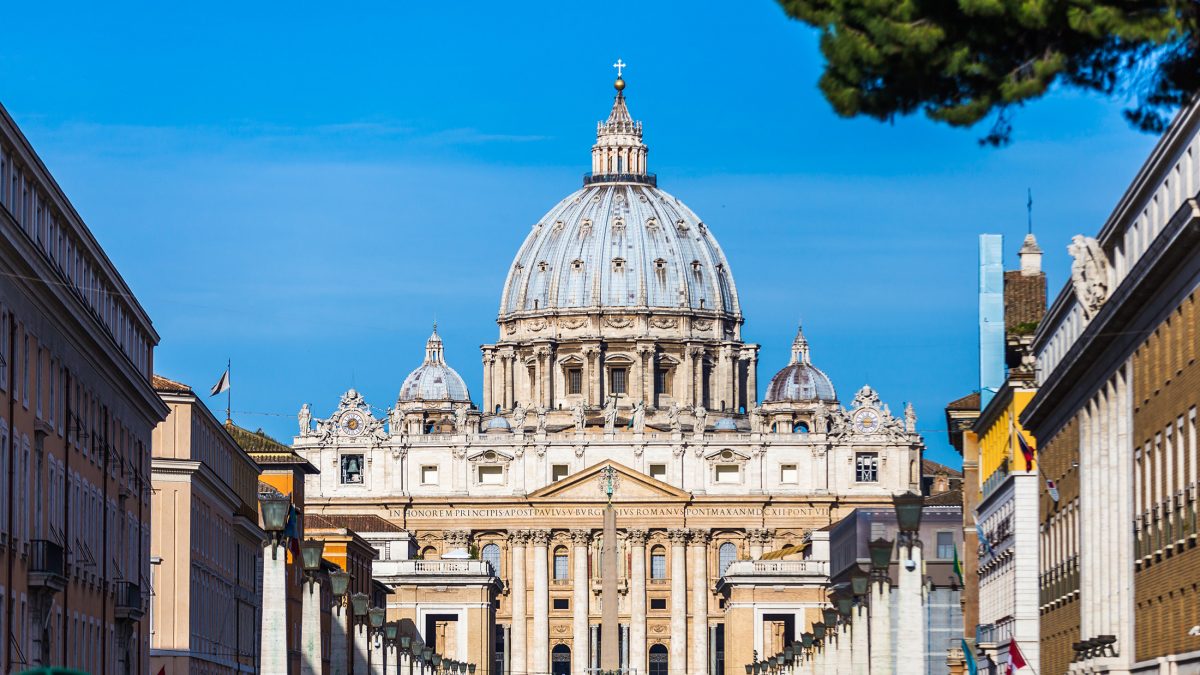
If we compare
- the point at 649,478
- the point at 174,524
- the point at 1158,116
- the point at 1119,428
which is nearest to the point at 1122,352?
the point at 1119,428

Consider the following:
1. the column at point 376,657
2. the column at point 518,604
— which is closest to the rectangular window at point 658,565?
the column at point 518,604

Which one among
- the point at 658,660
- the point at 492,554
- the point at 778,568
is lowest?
the point at 658,660

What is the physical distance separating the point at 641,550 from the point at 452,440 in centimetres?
1449

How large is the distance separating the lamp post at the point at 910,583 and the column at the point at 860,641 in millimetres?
10277

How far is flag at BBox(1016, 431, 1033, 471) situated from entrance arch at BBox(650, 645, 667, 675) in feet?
417

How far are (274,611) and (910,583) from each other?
8.46 metres

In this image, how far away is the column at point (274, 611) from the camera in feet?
130

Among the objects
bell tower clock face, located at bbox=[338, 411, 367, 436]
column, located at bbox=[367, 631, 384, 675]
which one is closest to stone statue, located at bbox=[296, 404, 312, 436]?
bell tower clock face, located at bbox=[338, 411, 367, 436]

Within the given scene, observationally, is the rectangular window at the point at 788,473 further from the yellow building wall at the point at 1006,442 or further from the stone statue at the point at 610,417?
the yellow building wall at the point at 1006,442

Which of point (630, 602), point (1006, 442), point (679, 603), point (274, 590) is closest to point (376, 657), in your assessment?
point (1006, 442)

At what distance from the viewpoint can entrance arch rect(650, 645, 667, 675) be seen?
7485 inches

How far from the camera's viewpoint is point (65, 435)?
51344 mm

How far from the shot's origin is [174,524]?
7231 cm

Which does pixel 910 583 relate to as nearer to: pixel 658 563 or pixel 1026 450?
pixel 1026 450
